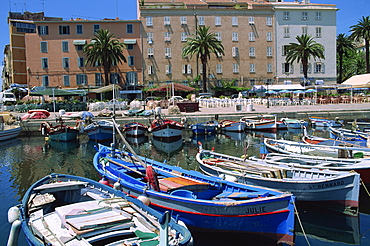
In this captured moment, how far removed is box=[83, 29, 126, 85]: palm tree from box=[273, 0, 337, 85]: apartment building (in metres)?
27.0

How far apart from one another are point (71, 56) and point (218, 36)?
24393 mm

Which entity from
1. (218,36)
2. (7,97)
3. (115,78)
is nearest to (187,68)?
(218,36)

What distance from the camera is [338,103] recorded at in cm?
5131

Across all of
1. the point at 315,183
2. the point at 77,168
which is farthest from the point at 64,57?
the point at 315,183

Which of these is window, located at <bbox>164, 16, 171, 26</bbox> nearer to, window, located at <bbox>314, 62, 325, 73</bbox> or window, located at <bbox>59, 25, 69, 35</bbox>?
window, located at <bbox>59, 25, 69, 35</bbox>

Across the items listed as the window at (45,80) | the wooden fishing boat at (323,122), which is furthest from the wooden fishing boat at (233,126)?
the window at (45,80)

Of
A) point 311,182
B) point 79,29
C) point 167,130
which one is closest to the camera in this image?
point 311,182

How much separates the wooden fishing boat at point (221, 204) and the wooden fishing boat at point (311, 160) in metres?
4.29

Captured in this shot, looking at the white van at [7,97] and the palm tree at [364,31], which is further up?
the palm tree at [364,31]

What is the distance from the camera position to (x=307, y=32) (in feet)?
204

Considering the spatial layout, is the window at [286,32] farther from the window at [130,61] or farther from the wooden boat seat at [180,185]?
the wooden boat seat at [180,185]

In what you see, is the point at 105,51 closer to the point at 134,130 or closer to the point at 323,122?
the point at 134,130

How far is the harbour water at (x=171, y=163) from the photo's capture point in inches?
416

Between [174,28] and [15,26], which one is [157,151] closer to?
[174,28]
